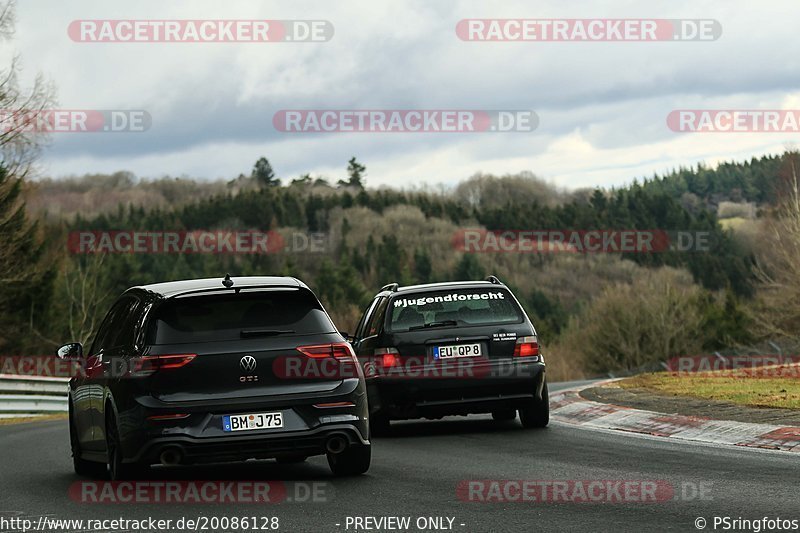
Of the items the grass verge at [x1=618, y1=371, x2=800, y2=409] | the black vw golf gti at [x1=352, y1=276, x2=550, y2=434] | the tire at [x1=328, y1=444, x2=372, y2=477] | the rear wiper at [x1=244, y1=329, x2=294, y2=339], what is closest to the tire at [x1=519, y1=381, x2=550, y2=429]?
the black vw golf gti at [x1=352, y1=276, x2=550, y2=434]

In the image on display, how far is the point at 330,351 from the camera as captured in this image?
956 cm

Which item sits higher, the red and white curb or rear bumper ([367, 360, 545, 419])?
rear bumper ([367, 360, 545, 419])

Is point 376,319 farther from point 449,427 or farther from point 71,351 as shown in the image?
point 71,351

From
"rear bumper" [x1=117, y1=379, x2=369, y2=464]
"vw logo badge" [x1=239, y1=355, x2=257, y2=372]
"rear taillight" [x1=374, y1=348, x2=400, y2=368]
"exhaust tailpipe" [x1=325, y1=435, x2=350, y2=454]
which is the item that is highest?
"vw logo badge" [x1=239, y1=355, x2=257, y2=372]

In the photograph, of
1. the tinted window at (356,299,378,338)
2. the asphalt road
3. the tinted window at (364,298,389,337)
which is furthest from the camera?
the tinted window at (356,299,378,338)

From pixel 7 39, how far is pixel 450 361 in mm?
33489

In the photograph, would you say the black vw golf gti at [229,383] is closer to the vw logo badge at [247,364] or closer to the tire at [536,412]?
the vw logo badge at [247,364]

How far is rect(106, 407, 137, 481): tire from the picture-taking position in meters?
9.66

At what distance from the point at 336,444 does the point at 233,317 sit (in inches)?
53.6

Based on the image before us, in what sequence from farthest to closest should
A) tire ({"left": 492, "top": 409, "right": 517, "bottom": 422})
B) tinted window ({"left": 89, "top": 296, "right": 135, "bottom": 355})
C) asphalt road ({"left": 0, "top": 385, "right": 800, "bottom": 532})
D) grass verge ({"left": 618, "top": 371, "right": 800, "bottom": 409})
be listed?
tire ({"left": 492, "top": 409, "right": 517, "bottom": 422}) < grass verge ({"left": 618, "top": 371, "right": 800, "bottom": 409}) < tinted window ({"left": 89, "top": 296, "right": 135, "bottom": 355}) < asphalt road ({"left": 0, "top": 385, "right": 800, "bottom": 532})

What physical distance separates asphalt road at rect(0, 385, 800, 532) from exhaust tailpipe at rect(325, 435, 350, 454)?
0.99 feet

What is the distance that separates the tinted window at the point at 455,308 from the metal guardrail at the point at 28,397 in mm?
16406

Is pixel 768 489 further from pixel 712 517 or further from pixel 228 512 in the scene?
pixel 228 512

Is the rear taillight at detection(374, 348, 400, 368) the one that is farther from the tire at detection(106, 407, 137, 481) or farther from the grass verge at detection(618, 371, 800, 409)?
the tire at detection(106, 407, 137, 481)
